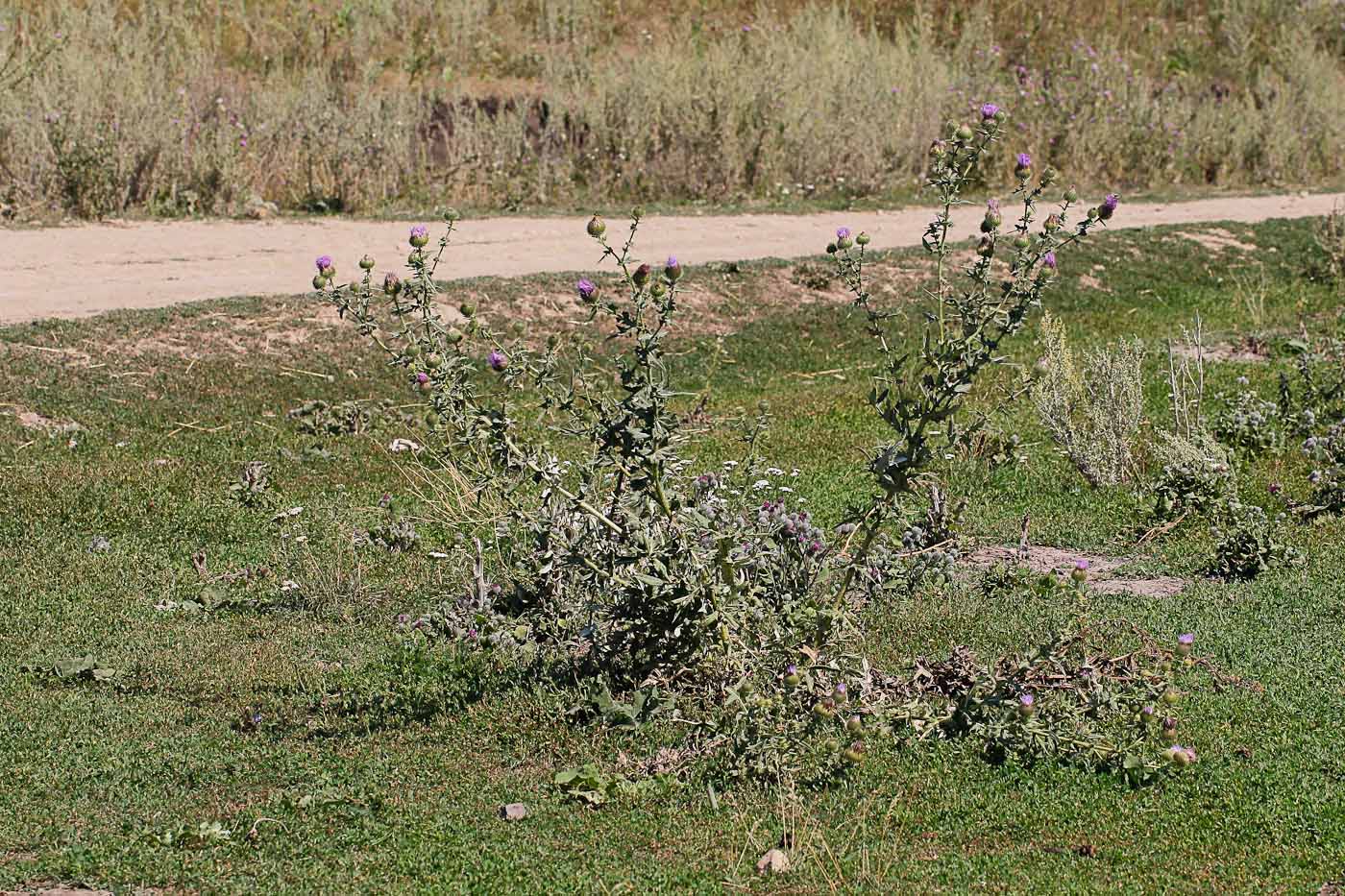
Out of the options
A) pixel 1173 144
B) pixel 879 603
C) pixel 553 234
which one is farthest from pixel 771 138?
pixel 879 603

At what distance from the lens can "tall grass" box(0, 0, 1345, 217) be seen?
13.7 metres

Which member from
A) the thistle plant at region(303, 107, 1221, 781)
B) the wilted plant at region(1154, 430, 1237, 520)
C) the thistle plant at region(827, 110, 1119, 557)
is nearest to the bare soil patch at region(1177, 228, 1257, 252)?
the wilted plant at region(1154, 430, 1237, 520)

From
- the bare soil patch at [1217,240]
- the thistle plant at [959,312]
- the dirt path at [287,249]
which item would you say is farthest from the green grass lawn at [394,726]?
the bare soil patch at [1217,240]

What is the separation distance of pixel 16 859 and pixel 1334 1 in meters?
23.6

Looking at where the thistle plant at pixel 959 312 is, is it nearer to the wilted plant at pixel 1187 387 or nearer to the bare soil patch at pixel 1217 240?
the wilted plant at pixel 1187 387

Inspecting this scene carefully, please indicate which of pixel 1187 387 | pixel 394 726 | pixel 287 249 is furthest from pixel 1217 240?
pixel 394 726

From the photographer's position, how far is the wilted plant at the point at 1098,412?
7906 mm

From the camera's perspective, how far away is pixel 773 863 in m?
4.01

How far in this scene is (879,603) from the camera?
599 centimetres

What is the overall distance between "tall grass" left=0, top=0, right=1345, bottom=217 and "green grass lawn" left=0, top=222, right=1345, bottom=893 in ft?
14.9

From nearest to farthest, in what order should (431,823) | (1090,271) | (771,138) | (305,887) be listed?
1. (305,887)
2. (431,823)
3. (1090,271)
4. (771,138)

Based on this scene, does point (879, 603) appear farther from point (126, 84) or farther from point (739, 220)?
point (126, 84)

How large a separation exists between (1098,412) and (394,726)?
4.23m

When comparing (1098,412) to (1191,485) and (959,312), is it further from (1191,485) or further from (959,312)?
(959,312)
